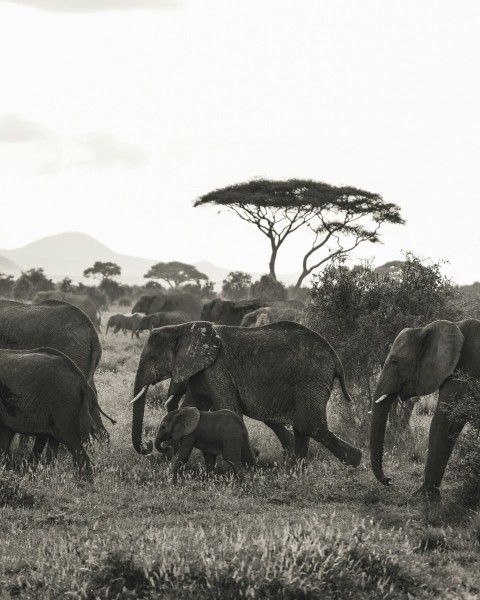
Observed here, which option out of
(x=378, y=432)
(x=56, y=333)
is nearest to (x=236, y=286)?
(x=56, y=333)

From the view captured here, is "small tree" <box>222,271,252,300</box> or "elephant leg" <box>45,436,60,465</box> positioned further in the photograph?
"small tree" <box>222,271,252,300</box>

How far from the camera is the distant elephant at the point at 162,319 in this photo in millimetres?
29828

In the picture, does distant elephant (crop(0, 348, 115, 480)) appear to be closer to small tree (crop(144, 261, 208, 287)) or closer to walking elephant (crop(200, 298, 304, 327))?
walking elephant (crop(200, 298, 304, 327))

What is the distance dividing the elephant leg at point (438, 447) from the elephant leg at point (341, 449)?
1.46 meters

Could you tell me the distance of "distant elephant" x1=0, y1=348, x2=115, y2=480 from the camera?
9.91m

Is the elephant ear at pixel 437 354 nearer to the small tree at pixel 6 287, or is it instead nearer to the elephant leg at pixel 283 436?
the elephant leg at pixel 283 436

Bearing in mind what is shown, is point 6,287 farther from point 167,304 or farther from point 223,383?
point 223,383

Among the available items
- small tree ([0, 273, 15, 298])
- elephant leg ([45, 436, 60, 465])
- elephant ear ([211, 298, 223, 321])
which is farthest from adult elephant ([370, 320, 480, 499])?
small tree ([0, 273, 15, 298])

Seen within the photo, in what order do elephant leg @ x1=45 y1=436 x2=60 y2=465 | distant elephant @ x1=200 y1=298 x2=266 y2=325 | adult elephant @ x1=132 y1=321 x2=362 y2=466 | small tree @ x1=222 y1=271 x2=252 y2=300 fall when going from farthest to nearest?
small tree @ x1=222 y1=271 x2=252 y2=300
distant elephant @ x1=200 y1=298 x2=266 y2=325
adult elephant @ x1=132 y1=321 x2=362 y2=466
elephant leg @ x1=45 y1=436 x2=60 y2=465

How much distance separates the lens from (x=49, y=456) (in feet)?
34.1

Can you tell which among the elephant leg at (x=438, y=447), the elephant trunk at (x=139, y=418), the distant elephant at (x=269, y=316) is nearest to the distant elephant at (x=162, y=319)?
the distant elephant at (x=269, y=316)

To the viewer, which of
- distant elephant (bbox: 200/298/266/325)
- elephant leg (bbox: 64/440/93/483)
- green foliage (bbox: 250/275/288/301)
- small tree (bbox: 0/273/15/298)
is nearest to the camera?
elephant leg (bbox: 64/440/93/483)

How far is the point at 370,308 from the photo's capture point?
46.6 ft

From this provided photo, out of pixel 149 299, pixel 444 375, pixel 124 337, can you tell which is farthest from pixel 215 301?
pixel 444 375
